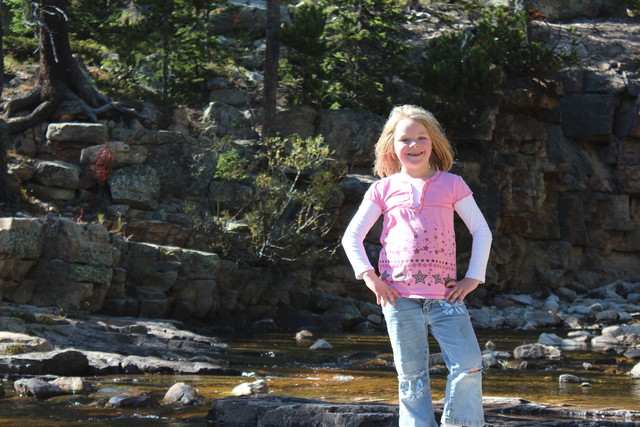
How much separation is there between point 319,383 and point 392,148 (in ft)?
15.0

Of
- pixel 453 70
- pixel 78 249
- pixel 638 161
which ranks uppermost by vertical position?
pixel 453 70

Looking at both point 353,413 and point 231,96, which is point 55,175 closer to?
point 231,96

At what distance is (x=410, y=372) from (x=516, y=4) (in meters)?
31.1

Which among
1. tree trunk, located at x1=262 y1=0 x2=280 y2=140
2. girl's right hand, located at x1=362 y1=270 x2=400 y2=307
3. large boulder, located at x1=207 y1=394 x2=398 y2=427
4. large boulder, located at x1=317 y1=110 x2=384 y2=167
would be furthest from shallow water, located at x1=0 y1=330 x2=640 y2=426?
large boulder, located at x1=317 y1=110 x2=384 y2=167

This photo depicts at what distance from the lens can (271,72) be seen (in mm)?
23172

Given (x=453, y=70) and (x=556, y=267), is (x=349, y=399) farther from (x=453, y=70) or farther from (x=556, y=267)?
(x=556, y=267)

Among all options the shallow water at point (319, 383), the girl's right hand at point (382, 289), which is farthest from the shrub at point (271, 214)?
the girl's right hand at point (382, 289)

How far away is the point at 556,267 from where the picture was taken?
28.4 meters

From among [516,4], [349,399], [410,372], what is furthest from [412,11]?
[410,372]

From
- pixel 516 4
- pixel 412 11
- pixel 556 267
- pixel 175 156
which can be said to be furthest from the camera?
pixel 412 11

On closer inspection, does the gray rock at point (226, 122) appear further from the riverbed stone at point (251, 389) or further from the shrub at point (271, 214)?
the riverbed stone at point (251, 389)

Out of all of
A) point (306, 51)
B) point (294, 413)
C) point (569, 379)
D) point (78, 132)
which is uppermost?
point (306, 51)

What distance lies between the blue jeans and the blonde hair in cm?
85

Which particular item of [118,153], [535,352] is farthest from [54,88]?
[535,352]
